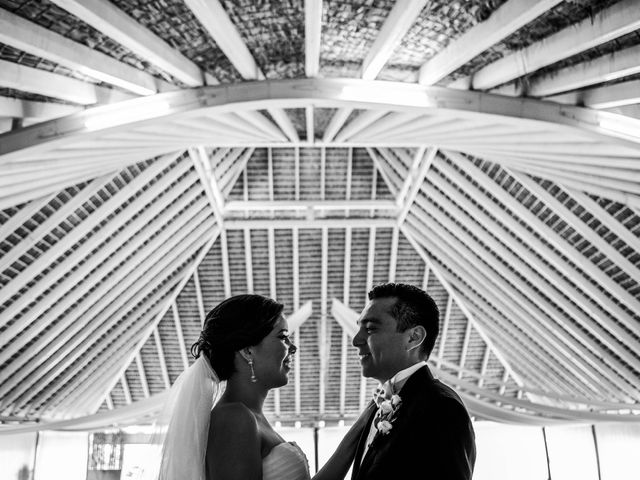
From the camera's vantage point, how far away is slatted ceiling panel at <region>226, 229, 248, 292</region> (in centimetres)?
1593

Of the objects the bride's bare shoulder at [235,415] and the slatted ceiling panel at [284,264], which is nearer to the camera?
the bride's bare shoulder at [235,415]

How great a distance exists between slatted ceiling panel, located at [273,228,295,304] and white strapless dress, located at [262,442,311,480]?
1308 cm

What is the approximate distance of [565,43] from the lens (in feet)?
19.1

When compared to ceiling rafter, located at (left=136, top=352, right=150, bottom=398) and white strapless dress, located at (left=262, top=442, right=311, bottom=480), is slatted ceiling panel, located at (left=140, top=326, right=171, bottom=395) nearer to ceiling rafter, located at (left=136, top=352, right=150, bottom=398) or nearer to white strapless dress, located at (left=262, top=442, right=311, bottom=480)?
ceiling rafter, located at (left=136, top=352, right=150, bottom=398)

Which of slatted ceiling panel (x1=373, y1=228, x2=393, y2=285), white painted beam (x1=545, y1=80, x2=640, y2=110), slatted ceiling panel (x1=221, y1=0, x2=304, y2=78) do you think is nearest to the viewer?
slatted ceiling panel (x1=221, y1=0, x2=304, y2=78)

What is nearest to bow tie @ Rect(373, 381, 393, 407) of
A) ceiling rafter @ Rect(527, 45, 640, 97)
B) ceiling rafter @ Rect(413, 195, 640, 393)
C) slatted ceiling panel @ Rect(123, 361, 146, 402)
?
ceiling rafter @ Rect(527, 45, 640, 97)

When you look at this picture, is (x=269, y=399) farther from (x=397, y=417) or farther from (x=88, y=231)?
(x=397, y=417)

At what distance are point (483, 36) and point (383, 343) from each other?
3685mm

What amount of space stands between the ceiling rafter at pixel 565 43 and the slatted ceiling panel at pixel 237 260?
924 cm

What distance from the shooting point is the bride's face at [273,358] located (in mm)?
3066

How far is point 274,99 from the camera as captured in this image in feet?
23.2

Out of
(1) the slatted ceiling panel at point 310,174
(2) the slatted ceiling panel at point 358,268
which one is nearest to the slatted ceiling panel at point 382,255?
(2) the slatted ceiling panel at point 358,268

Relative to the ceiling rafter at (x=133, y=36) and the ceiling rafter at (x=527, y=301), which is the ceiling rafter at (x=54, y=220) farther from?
the ceiling rafter at (x=527, y=301)

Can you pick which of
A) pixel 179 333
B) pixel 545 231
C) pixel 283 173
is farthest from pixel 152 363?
pixel 545 231
